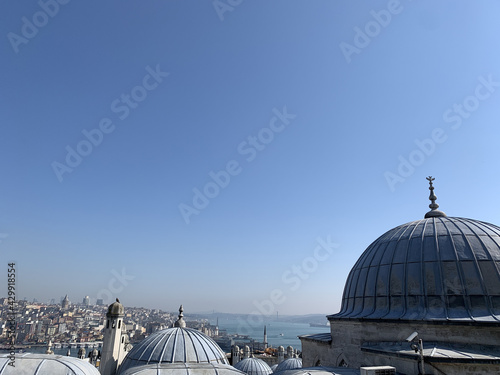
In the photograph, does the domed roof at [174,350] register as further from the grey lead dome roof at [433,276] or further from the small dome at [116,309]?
the grey lead dome roof at [433,276]

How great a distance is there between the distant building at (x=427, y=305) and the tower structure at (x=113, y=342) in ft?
31.2

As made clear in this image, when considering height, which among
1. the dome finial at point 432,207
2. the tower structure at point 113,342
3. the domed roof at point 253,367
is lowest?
the domed roof at point 253,367

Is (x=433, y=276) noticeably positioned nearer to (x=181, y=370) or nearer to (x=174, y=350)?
(x=181, y=370)

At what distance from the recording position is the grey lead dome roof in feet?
34.6

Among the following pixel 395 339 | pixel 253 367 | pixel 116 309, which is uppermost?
pixel 116 309

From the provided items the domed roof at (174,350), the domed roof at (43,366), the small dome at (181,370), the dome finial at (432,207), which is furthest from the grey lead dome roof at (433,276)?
the domed roof at (43,366)

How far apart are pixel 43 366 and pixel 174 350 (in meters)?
4.57

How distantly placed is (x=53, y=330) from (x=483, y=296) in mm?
129450

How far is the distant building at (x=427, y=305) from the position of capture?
9492mm

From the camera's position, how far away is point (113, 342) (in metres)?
12.7

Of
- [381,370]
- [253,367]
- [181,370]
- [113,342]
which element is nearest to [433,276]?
[381,370]

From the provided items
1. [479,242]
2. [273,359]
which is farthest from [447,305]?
[273,359]

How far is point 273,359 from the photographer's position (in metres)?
32.7

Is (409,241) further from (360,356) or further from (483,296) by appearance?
(360,356)
